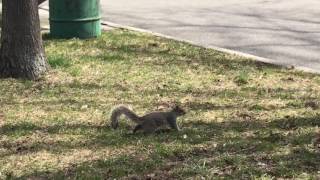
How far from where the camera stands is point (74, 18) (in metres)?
9.92

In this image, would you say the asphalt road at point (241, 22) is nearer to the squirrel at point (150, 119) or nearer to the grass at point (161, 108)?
the grass at point (161, 108)

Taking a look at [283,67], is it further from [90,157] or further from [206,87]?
[90,157]

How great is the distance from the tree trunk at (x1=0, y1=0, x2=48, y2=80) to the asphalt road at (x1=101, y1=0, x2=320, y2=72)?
10.9 ft

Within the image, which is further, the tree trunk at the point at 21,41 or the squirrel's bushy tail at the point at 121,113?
the tree trunk at the point at 21,41

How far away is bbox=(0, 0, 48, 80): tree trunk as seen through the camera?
745 cm

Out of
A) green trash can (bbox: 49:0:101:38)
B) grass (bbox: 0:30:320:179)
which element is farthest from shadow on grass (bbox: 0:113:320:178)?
green trash can (bbox: 49:0:101:38)

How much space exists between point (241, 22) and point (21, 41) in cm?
604

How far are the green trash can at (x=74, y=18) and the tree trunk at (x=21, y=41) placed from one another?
2.36 metres

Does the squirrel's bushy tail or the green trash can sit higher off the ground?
the green trash can

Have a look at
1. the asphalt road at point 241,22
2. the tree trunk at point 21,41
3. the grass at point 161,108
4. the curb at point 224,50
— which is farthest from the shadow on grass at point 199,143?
the asphalt road at point 241,22

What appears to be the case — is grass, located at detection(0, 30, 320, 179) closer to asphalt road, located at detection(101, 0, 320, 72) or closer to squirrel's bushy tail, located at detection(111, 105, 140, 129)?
squirrel's bushy tail, located at detection(111, 105, 140, 129)

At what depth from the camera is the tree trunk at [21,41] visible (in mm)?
7445

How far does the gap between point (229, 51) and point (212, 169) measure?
4809mm

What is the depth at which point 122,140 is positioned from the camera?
17.5 feet
